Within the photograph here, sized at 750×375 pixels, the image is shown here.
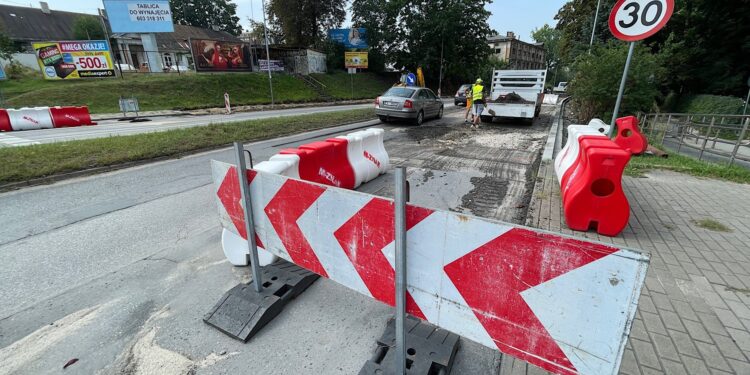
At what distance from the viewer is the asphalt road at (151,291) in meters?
2.32

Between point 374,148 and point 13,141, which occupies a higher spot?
point 374,148

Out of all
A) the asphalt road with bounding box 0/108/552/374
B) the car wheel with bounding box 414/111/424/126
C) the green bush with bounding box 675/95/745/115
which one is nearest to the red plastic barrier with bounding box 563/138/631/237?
the asphalt road with bounding box 0/108/552/374

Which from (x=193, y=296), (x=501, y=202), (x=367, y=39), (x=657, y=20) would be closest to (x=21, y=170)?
(x=193, y=296)

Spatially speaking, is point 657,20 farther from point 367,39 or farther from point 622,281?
point 367,39

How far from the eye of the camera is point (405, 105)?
13234 mm

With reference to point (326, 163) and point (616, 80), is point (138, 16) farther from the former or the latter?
point (616, 80)

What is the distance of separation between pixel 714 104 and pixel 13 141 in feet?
102

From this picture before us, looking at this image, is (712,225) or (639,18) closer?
(712,225)

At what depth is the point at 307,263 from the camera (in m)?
2.32

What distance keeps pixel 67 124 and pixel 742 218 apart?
22089mm

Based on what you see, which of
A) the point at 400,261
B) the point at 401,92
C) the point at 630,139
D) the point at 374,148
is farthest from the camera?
the point at 401,92

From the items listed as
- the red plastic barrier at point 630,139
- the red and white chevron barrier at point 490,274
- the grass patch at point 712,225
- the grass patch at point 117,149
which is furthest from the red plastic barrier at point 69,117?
the grass patch at point 712,225

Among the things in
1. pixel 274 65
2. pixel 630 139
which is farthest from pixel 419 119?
pixel 274 65

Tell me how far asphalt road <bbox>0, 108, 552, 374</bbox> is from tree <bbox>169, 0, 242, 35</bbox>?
2964 inches
